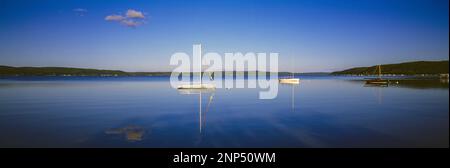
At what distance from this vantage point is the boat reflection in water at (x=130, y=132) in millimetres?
Result: 16211

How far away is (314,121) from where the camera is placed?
21.9m

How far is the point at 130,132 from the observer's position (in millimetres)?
17797

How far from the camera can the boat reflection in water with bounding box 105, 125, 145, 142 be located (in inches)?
638

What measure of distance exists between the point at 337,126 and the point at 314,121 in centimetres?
220
